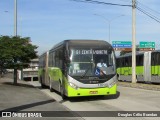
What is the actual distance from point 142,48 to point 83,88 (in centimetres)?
6293

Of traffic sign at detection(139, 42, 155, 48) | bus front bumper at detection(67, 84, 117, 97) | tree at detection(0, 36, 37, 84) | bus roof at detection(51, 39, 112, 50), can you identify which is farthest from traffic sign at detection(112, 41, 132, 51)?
bus front bumper at detection(67, 84, 117, 97)

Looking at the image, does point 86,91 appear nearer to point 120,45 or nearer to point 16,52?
point 16,52

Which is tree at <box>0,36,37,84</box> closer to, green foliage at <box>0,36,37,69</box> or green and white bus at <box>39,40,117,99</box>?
green foliage at <box>0,36,37,69</box>

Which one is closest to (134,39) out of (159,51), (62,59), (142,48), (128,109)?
(159,51)

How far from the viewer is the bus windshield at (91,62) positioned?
18.8 metres

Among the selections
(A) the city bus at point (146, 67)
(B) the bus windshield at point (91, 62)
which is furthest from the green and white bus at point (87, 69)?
(A) the city bus at point (146, 67)

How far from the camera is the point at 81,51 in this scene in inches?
754

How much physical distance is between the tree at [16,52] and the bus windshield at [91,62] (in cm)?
1156

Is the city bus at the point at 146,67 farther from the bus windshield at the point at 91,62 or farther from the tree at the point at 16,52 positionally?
the bus windshield at the point at 91,62

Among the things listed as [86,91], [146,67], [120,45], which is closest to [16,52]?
[86,91]

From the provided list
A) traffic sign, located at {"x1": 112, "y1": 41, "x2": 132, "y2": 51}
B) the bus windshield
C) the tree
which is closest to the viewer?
the bus windshield

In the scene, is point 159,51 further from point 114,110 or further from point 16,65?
point 114,110

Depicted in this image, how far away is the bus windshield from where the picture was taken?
1884cm

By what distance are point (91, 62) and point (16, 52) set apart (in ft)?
39.2
